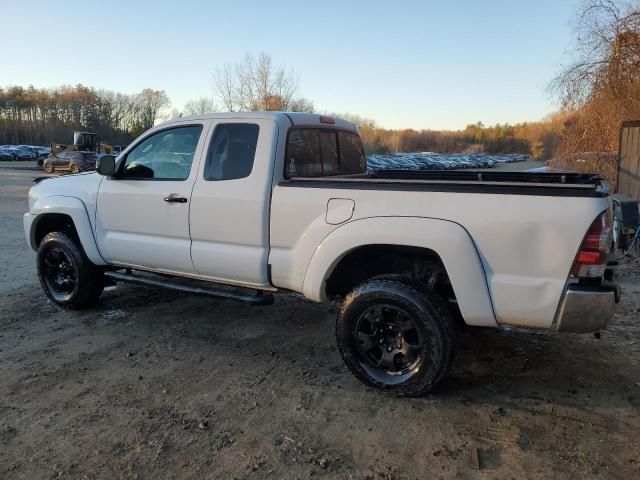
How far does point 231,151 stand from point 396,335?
2.04m

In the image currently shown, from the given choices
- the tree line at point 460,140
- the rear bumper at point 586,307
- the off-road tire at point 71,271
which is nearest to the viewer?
the rear bumper at point 586,307

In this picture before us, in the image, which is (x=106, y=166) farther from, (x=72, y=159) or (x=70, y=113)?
(x=70, y=113)

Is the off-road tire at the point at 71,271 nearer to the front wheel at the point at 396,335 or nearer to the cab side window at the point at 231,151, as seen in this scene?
the cab side window at the point at 231,151

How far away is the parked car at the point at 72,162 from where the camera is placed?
3212 centimetres

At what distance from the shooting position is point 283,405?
360 centimetres

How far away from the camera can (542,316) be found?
3.17 m

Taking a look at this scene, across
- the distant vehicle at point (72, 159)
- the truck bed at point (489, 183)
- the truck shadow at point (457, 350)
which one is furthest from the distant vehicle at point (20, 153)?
the truck bed at point (489, 183)

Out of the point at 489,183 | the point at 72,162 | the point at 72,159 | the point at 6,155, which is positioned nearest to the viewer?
the point at 489,183

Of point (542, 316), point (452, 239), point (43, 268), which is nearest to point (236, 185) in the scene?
point (452, 239)

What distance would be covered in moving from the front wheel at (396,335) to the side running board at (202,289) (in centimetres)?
83

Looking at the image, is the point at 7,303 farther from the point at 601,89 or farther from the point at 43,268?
the point at 601,89

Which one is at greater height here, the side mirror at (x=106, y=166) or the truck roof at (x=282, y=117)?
the truck roof at (x=282, y=117)

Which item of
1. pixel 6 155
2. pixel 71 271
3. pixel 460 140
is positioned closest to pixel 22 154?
pixel 6 155

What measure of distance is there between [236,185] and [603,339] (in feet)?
11.7
